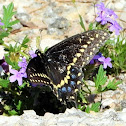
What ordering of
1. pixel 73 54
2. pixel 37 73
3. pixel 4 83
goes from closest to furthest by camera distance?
pixel 37 73 → pixel 73 54 → pixel 4 83

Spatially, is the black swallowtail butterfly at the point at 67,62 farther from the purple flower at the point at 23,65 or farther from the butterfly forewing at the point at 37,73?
the purple flower at the point at 23,65

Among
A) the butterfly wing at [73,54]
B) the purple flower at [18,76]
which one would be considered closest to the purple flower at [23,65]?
the purple flower at [18,76]

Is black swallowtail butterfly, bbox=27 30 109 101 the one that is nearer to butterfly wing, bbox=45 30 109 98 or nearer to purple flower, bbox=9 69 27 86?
butterfly wing, bbox=45 30 109 98

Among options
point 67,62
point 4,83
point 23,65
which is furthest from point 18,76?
point 67,62

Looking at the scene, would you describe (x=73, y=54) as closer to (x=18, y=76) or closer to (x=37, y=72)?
(x=37, y=72)

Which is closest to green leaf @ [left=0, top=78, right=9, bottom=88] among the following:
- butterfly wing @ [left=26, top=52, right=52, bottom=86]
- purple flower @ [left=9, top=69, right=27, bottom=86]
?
purple flower @ [left=9, top=69, right=27, bottom=86]

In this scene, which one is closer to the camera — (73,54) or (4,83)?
(73,54)

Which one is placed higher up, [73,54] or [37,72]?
[73,54]

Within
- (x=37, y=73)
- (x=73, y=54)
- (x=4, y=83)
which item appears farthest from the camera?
(x=4, y=83)

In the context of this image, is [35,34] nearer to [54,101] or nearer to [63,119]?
[54,101]

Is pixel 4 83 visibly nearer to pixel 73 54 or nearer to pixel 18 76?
pixel 18 76
